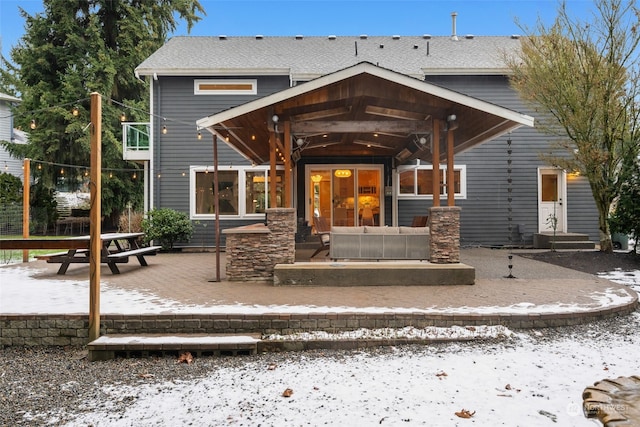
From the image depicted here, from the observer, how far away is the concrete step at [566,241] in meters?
11.0

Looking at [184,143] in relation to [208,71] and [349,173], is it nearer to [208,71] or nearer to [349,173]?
[208,71]

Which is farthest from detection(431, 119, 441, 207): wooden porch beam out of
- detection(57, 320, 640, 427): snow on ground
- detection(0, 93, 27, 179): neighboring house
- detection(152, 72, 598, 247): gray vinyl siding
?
detection(0, 93, 27, 179): neighboring house

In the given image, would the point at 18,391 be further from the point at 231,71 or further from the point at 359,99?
the point at 231,71

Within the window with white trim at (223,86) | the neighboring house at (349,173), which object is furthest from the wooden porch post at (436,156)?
the window with white trim at (223,86)

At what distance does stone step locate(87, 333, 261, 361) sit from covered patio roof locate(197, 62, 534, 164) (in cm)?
344

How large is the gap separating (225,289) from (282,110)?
2.96m

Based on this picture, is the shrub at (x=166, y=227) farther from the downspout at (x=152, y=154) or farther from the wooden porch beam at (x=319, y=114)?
the wooden porch beam at (x=319, y=114)

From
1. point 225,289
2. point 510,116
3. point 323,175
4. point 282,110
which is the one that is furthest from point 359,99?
point 323,175

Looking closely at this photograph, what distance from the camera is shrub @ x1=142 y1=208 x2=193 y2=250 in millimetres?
10836

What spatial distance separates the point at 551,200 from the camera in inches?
467

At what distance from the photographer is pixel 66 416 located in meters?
2.83

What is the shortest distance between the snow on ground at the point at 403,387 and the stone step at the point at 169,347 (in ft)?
0.43

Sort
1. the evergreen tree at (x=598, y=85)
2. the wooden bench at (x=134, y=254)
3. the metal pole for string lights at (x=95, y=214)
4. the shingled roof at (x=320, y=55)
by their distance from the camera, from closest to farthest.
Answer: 1. the metal pole for string lights at (x=95, y=214)
2. the wooden bench at (x=134, y=254)
3. the evergreen tree at (x=598, y=85)
4. the shingled roof at (x=320, y=55)

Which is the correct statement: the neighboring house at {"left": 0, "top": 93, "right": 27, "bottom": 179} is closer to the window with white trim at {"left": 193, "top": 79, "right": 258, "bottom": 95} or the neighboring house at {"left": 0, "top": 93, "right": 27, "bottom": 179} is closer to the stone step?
the window with white trim at {"left": 193, "top": 79, "right": 258, "bottom": 95}
